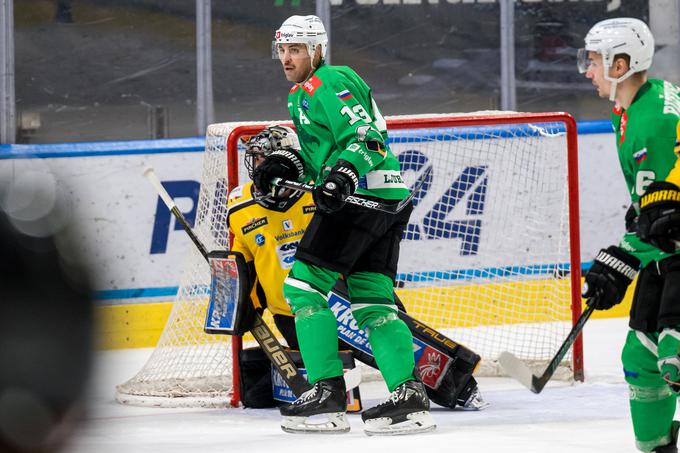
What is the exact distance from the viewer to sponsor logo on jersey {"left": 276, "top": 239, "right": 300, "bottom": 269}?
3773mm

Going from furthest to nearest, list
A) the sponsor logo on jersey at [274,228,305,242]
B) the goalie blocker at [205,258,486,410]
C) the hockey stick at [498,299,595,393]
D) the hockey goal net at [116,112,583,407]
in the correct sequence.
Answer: the hockey goal net at [116,112,583,407] < the sponsor logo on jersey at [274,228,305,242] < the goalie blocker at [205,258,486,410] < the hockey stick at [498,299,595,393]

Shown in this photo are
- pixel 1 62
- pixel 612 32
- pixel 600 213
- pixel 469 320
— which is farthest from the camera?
pixel 600 213

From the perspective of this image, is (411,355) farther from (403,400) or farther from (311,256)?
(311,256)

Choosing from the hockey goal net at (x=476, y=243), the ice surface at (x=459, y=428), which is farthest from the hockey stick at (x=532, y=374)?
the hockey goal net at (x=476, y=243)

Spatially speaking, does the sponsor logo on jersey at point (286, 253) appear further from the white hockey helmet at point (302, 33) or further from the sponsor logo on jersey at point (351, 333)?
the white hockey helmet at point (302, 33)

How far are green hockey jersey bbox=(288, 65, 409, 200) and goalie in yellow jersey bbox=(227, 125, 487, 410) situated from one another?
1.59 feet

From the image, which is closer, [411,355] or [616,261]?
[616,261]

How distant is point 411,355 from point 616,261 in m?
0.82

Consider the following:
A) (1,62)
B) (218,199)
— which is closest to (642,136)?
(218,199)

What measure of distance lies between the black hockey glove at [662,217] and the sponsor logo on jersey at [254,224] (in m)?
1.61

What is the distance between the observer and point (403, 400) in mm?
3158

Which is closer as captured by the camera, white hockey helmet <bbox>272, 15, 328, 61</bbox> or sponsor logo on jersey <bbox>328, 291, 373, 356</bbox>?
white hockey helmet <bbox>272, 15, 328, 61</bbox>

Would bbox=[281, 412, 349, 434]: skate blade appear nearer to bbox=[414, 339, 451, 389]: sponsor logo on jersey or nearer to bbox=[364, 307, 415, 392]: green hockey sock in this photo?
bbox=[364, 307, 415, 392]: green hockey sock

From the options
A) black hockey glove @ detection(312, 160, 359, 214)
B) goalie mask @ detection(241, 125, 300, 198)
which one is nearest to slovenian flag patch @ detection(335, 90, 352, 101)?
black hockey glove @ detection(312, 160, 359, 214)
